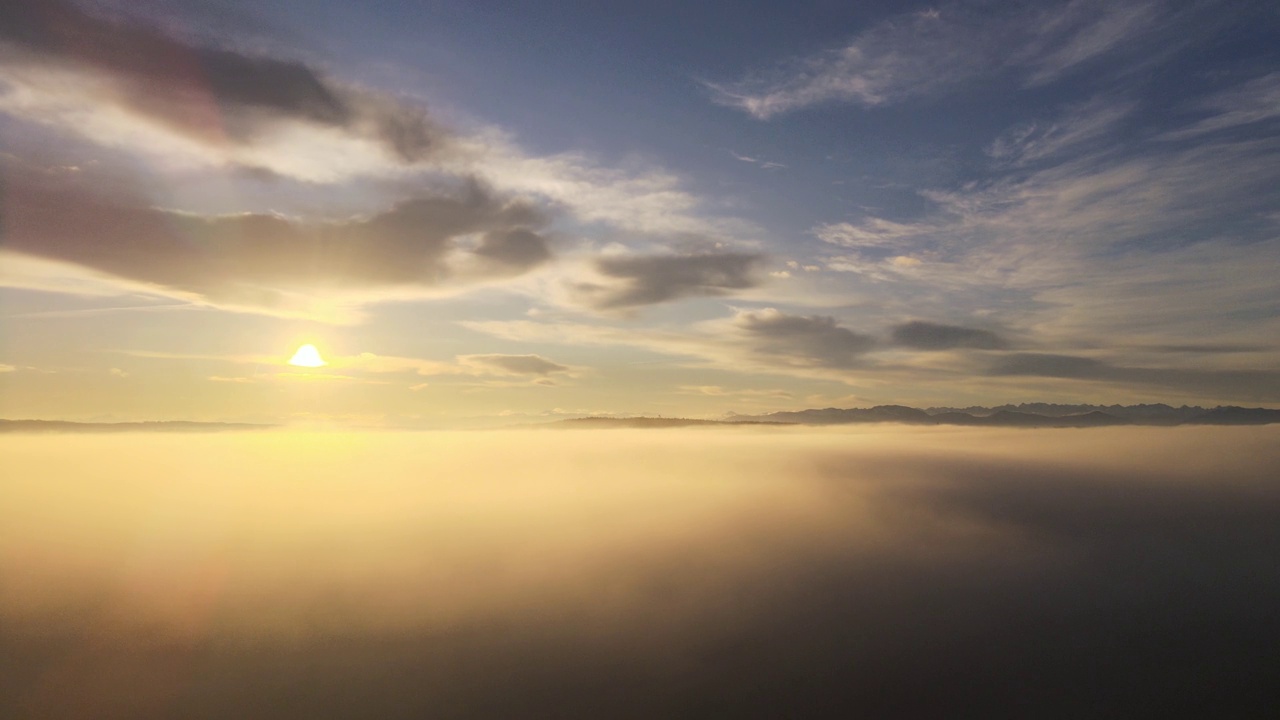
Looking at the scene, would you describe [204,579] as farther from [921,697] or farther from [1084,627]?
[1084,627]

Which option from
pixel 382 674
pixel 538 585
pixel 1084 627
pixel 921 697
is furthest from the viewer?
pixel 538 585

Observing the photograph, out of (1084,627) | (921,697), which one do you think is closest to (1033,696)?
(921,697)

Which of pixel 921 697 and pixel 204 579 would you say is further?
pixel 204 579

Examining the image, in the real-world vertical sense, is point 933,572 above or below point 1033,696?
above

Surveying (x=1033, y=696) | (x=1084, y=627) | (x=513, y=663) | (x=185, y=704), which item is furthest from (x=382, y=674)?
(x=1084, y=627)

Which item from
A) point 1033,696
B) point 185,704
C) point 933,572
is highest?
point 933,572

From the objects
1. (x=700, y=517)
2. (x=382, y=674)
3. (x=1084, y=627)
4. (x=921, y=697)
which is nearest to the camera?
(x=921, y=697)

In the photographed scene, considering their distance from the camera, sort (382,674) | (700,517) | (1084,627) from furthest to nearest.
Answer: (700,517) → (1084,627) → (382,674)

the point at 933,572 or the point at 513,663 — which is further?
the point at 933,572

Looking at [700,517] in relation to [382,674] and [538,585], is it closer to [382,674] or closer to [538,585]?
[538,585]
